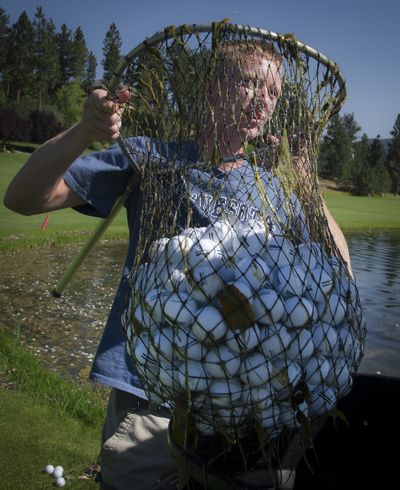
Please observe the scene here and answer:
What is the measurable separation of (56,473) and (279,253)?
2.79 meters

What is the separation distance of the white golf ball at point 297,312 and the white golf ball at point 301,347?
0.08 feet

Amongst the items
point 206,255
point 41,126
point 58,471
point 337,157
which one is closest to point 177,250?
point 206,255

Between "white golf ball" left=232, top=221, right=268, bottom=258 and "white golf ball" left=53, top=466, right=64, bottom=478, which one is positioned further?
"white golf ball" left=53, top=466, right=64, bottom=478

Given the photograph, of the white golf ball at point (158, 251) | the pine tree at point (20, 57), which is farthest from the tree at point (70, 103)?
the white golf ball at point (158, 251)

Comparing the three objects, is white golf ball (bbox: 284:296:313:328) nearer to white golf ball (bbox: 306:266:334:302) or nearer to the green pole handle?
white golf ball (bbox: 306:266:334:302)

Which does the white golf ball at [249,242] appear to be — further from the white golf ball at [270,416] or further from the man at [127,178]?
the white golf ball at [270,416]

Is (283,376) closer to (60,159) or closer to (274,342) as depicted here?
(274,342)

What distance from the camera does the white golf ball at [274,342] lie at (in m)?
1.20

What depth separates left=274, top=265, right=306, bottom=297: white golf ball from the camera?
124cm

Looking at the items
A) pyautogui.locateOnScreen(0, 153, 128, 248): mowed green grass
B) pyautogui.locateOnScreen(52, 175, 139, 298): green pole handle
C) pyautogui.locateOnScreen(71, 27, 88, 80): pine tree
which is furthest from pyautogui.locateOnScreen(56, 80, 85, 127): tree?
pyautogui.locateOnScreen(52, 175, 139, 298): green pole handle

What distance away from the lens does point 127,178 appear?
2.25 m

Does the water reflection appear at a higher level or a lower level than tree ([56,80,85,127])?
lower

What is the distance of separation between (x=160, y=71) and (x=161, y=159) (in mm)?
278

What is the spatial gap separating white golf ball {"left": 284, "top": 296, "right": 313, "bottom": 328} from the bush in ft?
182
